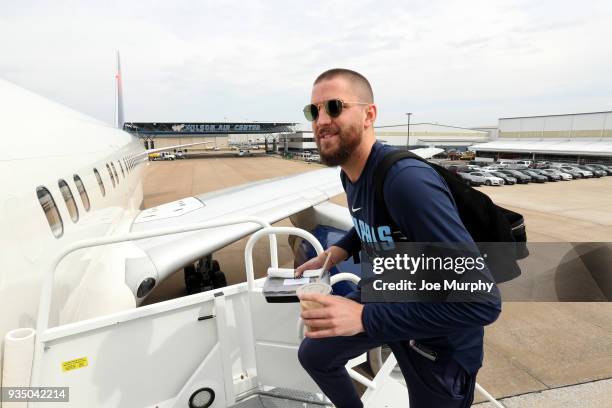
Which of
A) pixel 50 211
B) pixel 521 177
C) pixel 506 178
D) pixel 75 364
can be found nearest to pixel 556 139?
pixel 521 177

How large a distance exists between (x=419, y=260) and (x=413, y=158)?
1.50ft

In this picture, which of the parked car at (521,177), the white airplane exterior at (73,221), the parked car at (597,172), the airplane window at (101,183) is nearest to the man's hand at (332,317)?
the white airplane exterior at (73,221)

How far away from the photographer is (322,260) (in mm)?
2295

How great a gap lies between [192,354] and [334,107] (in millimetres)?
1953

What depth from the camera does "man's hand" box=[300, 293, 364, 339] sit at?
144 cm

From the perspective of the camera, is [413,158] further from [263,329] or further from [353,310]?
[263,329]

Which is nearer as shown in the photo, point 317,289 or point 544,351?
point 317,289

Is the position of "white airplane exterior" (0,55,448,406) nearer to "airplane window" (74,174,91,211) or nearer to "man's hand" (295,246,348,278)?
"airplane window" (74,174,91,211)

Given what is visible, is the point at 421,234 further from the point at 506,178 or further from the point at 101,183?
the point at 506,178

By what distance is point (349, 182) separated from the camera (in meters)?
2.09

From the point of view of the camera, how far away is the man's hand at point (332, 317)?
1.44 meters

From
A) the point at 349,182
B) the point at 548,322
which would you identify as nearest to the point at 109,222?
the point at 349,182

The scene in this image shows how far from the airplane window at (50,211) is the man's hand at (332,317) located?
250 cm

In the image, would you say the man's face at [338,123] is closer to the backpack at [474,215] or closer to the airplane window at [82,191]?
the backpack at [474,215]
